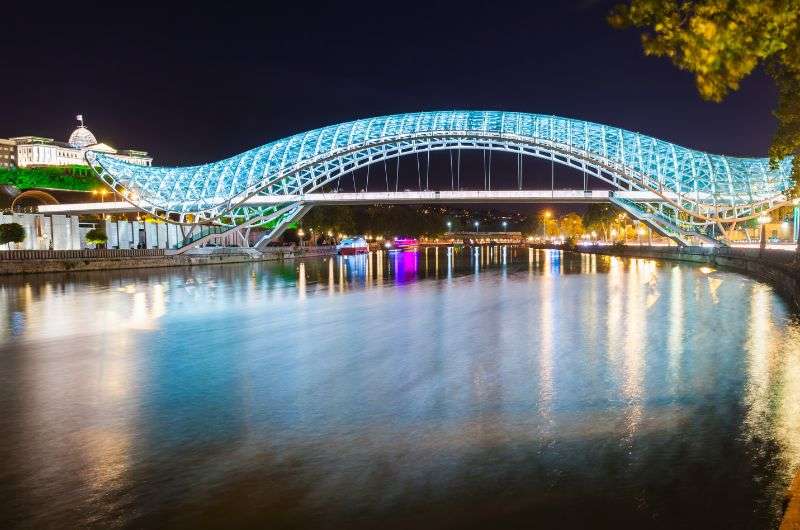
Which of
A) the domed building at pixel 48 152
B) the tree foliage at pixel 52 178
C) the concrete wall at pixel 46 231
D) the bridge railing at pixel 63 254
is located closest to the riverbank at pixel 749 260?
the bridge railing at pixel 63 254

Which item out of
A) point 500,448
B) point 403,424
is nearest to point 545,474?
point 500,448

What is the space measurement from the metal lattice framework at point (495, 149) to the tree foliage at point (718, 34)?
204ft

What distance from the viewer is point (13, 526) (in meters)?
5.24

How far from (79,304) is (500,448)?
19951mm

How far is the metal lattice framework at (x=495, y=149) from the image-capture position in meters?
67.2

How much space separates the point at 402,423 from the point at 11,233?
49112mm

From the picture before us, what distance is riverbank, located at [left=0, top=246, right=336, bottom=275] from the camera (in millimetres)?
43062

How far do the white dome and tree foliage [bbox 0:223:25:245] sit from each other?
14034 cm

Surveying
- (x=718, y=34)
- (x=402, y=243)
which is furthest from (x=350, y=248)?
(x=718, y=34)

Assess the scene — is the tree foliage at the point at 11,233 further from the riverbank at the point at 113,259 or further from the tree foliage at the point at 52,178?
the tree foliage at the point at 52,178

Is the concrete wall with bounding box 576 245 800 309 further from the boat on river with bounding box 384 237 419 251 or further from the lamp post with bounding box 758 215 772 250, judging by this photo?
the boat on river with bounding box 384 237 419 251

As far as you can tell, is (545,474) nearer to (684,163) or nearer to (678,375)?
(678,375)

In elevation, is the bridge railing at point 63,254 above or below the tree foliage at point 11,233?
below

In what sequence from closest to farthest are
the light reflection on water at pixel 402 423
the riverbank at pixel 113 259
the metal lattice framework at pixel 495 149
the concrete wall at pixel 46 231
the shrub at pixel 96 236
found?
1. the light reflection on water at pixel 402 423
2. the riverbank at pixel 113 259
3. the concrete wall at pixel 46 231
4. the shrub at pixel 96 236
5. the metal lattice framework at pixel 495 149
